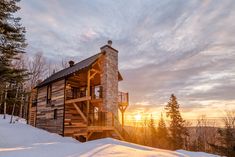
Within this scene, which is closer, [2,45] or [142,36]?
[2,45]

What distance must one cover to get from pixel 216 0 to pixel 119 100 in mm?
11727

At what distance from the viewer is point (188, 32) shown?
15.9 metres

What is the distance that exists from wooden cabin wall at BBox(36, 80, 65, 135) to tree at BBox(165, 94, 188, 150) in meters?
23.9

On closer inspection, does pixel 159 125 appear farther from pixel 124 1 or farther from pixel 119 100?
pixel 124 1

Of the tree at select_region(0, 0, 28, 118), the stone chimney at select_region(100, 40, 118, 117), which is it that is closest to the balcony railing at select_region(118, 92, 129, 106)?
the stone chimney at select_region(100, 40, 118, 117)

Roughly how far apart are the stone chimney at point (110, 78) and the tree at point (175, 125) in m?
22.6

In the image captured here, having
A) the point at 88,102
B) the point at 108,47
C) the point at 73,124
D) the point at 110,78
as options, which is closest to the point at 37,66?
the point at 73,124

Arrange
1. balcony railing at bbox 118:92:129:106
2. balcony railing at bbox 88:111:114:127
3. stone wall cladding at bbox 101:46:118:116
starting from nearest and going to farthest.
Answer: balcony railing at bbox 88:111:114:127
stone wall cladding at bbox 101:46:118:116
balcony railing at bbox 118:92:129:106

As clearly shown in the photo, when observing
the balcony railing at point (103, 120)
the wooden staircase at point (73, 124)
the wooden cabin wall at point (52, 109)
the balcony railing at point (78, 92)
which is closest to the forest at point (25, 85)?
the wooden cabin wall at point (52, 109)

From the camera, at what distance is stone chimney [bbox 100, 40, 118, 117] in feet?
59.7

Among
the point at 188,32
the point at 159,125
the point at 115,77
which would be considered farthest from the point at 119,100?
the point at 159,125

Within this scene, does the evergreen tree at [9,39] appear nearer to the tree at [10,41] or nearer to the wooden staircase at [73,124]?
the tree at [10,41]

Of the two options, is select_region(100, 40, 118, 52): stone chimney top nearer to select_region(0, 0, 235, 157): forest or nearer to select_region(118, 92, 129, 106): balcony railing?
select_region(118, 92, 129, 106): balcony railing

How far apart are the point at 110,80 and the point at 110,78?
0.18 meters
